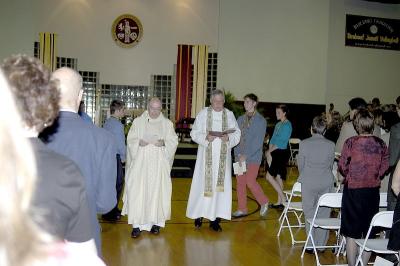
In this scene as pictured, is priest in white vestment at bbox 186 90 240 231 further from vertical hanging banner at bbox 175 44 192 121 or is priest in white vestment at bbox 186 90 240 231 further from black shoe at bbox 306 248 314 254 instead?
vertical hanging banner at bbox 175 44 192 121

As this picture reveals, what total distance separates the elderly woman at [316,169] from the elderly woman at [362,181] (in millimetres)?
774

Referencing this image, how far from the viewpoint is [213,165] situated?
250 inches

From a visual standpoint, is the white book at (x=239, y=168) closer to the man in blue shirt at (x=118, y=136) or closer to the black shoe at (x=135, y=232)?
the man in blue shirt at (x=118, y=136)

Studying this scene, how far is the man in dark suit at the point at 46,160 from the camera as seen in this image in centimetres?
139

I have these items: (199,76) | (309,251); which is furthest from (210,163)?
(199,76)

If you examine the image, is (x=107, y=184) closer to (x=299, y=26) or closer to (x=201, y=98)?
(x=201, y=98)

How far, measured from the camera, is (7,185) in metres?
0.95

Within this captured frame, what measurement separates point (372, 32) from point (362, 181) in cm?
1375

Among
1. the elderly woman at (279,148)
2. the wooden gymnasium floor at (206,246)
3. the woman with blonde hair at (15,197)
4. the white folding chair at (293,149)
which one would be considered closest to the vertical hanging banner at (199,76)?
the white folding chair at (293,149)

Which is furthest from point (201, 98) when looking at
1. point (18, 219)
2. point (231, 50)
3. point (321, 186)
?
point (18, 219)

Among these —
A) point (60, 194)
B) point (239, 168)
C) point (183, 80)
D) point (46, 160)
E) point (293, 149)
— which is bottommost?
point (293, 149)

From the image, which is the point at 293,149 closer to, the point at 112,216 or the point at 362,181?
the point at 112,216

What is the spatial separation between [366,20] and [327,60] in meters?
1.99

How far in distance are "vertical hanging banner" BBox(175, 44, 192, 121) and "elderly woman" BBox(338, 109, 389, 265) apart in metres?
11.4
